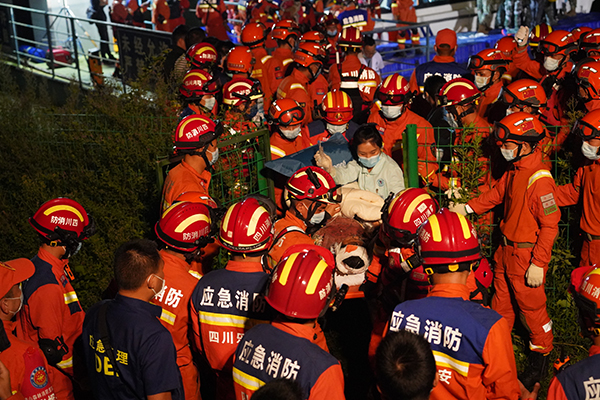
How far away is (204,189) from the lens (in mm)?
5711

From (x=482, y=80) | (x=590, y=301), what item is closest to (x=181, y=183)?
(x=590, y=301)

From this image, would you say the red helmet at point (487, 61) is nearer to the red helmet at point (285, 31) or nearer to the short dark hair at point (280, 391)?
the red helmet at point (285, 31)

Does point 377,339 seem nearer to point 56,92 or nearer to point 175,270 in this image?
point 175,270

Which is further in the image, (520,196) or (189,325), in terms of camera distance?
(520,196)

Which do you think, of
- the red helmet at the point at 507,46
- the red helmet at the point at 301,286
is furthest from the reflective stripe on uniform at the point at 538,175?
the red helmet at the point at 507,46

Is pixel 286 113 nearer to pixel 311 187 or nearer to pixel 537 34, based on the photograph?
pixel 311 187

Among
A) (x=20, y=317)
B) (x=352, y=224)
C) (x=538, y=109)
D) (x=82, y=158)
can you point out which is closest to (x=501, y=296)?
(x=352, y=224)

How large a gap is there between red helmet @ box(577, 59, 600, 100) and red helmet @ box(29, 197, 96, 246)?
19.2 feet

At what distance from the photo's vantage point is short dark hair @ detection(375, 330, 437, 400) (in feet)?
9.18

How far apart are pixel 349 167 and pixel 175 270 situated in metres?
2.68

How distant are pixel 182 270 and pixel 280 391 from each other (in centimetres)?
213

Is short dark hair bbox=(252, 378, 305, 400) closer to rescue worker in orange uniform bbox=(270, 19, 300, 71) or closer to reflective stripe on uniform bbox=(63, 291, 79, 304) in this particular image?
reflective stripe on uniform bbox=(63, 291, 79, 304)

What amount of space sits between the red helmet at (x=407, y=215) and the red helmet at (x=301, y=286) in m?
1.31

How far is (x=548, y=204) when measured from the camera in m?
5.45
